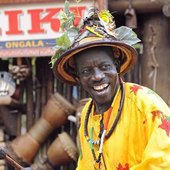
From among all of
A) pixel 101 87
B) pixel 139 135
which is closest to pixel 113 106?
pixel 101 87

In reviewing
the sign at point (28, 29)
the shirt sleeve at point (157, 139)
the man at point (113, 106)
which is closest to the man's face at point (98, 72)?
the man at point (113, 106)

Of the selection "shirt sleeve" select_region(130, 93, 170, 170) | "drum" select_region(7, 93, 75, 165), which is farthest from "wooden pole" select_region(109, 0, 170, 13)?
"shirt sleeve" select_region(130, 93, 170, 170)

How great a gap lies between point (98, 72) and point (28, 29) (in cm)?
263

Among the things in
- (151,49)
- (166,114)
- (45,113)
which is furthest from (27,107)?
(166,114)

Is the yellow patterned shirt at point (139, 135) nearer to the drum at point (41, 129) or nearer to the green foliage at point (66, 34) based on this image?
the green foliage at point (66, 34)

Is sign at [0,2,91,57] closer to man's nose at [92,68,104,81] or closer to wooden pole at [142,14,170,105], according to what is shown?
wooden pole at [142,14,170,105]

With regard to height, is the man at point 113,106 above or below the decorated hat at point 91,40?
below

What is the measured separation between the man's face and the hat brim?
45 millimetres

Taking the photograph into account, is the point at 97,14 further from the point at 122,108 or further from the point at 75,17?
the point at 122,108

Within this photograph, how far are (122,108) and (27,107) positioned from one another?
10.1 ft

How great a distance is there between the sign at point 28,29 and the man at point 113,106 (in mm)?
2185

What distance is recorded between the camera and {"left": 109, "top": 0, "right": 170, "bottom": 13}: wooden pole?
19.0 ft

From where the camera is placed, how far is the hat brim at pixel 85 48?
318 cm

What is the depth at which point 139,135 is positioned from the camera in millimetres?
3088
